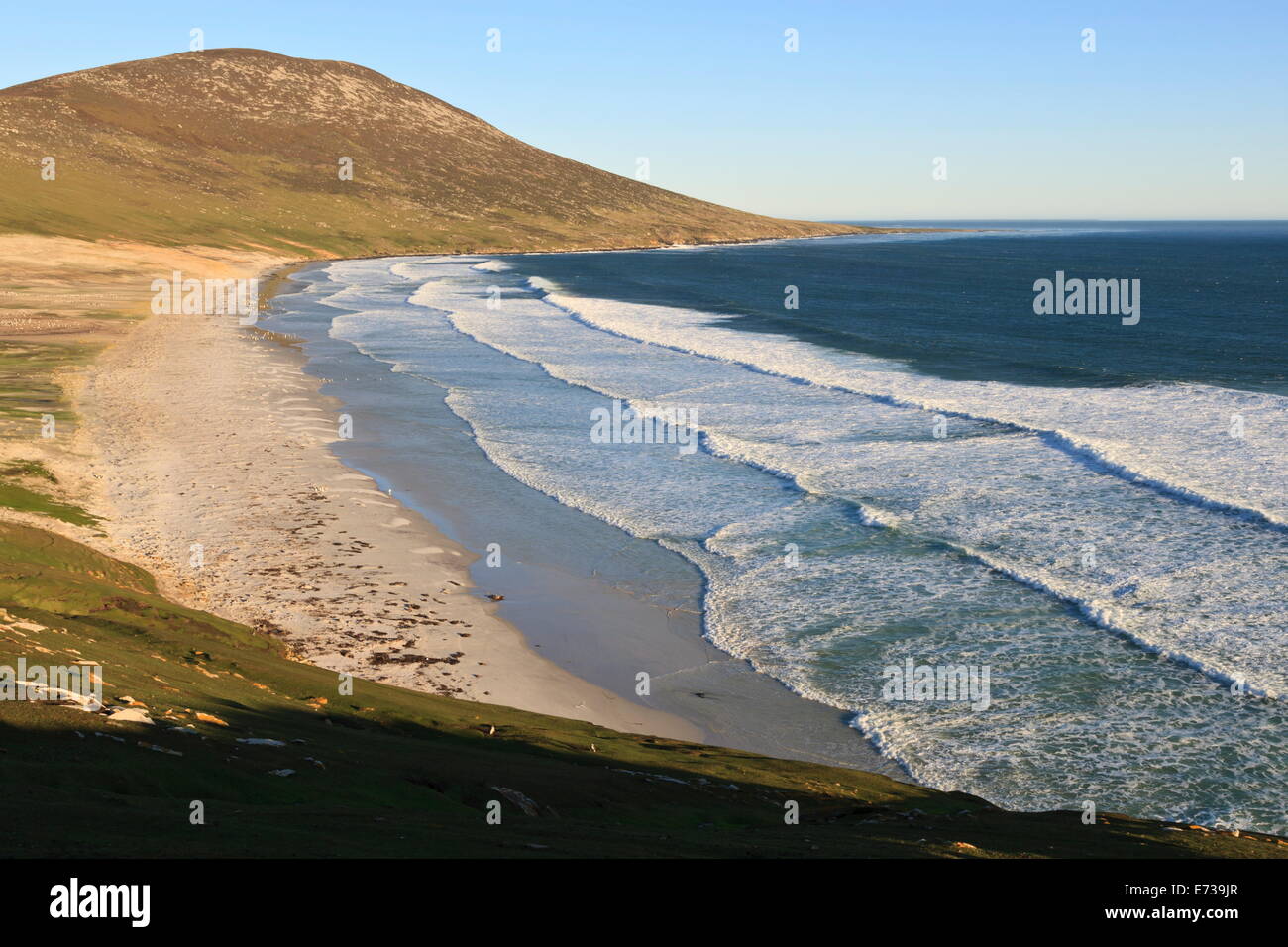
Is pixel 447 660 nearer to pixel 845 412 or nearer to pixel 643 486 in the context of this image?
pixel 643 486

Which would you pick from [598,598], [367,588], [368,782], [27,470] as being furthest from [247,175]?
[368,782]

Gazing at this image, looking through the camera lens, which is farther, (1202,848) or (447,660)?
(447,660)

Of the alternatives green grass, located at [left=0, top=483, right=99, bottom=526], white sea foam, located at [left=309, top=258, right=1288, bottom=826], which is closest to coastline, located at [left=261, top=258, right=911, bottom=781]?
white sea foam, located at [left=309, top=258, right=1288, bottom=826]

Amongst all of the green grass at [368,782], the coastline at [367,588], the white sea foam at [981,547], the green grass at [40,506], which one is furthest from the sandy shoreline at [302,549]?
the white sea foam at [981,547]

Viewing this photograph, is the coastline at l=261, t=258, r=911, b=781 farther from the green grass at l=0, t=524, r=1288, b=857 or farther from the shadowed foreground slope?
the shadowed foreground slope

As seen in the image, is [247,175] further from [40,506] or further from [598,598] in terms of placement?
[598,598]

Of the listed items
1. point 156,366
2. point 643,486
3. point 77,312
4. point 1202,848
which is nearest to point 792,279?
point 77,312
